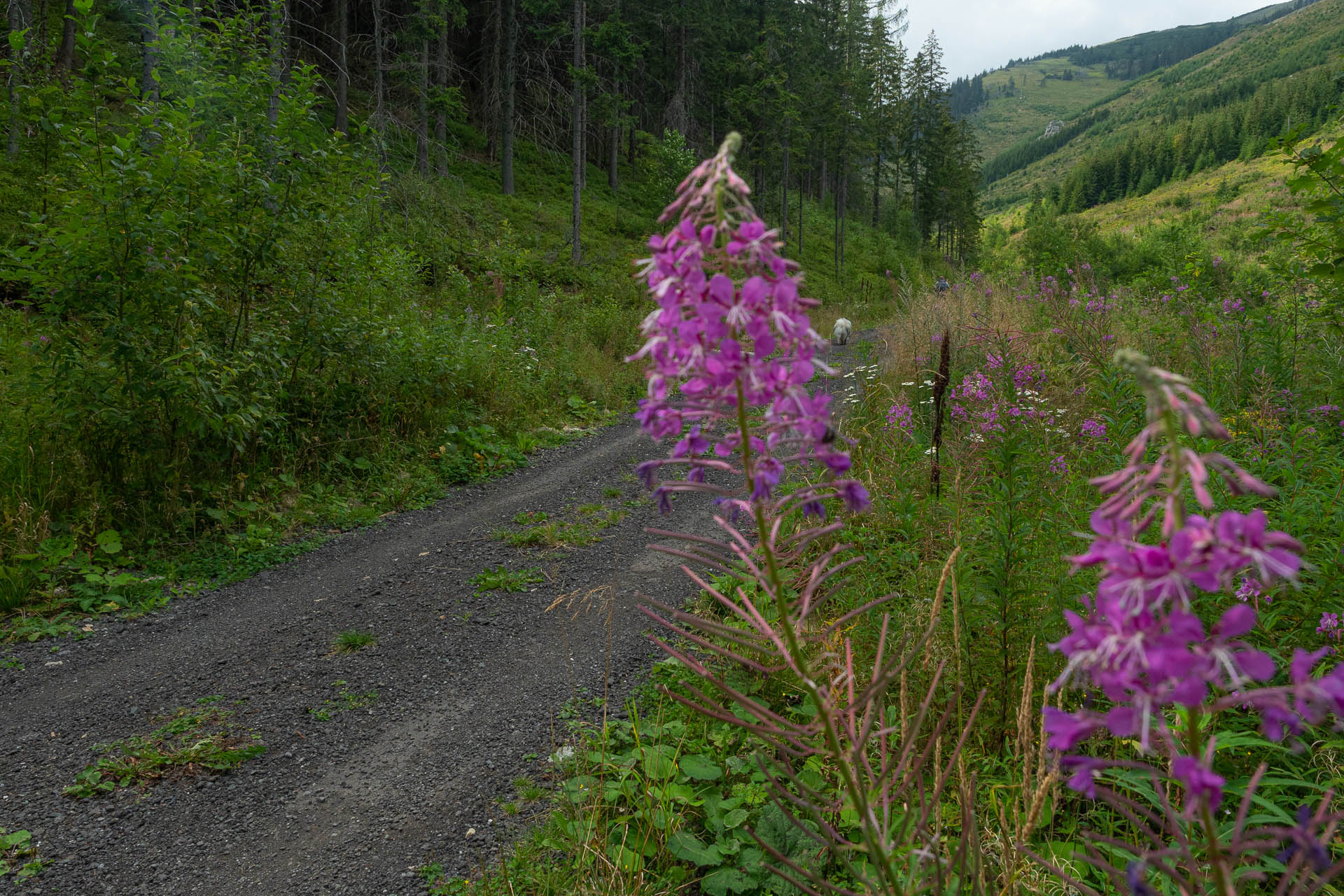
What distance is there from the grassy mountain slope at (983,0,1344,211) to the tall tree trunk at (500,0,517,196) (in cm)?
8972

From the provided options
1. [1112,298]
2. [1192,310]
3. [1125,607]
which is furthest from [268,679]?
[1112,298]

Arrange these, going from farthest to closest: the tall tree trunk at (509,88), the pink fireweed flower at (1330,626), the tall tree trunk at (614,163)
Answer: the tall tree trunk at (614,163) → the tall tree trunk at (509,88) → the pink fireweed flower at (1330,626)

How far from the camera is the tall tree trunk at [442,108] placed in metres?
19.8

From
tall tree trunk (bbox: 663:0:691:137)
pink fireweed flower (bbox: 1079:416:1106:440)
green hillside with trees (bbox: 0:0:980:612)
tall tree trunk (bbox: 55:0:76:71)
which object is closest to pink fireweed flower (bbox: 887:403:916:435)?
pink fireweed flower (bbox: 1079:416:1106:440)

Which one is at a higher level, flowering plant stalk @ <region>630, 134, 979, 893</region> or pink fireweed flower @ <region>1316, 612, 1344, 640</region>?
flowering plant stalk @ <region>630, 134, 979, 893</region>

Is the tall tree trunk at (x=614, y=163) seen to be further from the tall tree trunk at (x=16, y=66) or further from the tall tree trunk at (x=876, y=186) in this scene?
the tall tree trunk at (x=876, y=186)

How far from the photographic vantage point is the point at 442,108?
65.3ft

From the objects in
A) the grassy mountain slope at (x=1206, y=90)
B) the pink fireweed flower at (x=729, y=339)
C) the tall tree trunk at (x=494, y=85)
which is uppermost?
the grassy mountain slope at (x=1206, y=90)

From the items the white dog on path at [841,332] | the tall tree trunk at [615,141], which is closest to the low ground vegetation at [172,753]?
the white dog on path at [841,332]

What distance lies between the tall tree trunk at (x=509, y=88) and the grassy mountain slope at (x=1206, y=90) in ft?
294

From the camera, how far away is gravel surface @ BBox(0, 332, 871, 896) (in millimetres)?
2695

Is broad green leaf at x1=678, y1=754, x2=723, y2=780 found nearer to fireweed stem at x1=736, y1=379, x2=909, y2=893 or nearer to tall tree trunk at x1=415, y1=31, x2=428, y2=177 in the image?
fireweed stem at x1=736, y1=379, x2=909, y2=893

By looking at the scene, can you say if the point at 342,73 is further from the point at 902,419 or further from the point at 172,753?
the point at 172,753

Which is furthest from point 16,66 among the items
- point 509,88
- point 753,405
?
point 509,88
